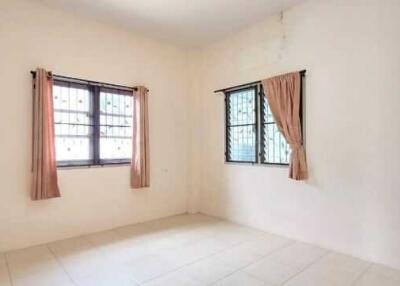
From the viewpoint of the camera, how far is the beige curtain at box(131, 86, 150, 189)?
417 centimetres

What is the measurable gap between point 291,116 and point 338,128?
578 mm

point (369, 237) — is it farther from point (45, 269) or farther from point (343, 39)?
point (45, 269)

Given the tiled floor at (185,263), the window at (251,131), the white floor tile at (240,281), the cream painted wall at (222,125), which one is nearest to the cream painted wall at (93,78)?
the cream painted wall at (222,125)

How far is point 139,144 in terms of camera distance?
4168mm

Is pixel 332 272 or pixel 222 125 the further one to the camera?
pixel 222 125

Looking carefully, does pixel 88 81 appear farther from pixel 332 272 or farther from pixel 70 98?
pixel 332 272

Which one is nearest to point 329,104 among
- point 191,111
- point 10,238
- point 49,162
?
point 191,111

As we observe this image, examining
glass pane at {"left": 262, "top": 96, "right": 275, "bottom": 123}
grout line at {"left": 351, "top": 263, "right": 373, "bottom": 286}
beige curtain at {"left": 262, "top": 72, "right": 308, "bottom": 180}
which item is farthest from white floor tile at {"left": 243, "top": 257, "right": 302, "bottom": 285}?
A: glass pane at {"left": 262, "top": 96, "right": 275, "bottom": 123}

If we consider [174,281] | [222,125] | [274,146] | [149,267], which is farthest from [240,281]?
[222,125]

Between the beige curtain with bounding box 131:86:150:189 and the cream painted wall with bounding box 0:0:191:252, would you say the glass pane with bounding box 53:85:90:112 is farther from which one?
the beige curtain with bounding box 131:86:150:189

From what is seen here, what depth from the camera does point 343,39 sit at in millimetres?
3068

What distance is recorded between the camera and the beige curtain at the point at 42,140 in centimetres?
326

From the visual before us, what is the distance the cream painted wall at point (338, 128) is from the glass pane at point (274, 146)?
0.16 metres

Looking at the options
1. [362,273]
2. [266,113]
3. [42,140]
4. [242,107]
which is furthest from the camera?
[242,107]
